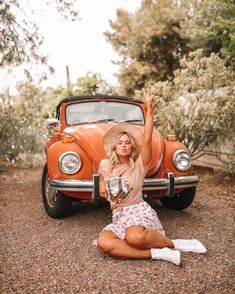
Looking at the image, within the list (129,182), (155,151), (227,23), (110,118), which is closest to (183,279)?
(129,182)

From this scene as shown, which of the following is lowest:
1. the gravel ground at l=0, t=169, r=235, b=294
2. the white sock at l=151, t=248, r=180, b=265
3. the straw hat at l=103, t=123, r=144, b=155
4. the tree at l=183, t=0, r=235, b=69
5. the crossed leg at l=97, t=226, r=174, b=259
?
the gravel ground at l=0, t=169, r=235, b=294

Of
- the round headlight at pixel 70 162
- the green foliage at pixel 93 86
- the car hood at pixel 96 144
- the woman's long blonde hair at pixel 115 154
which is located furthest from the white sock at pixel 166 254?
the green foliage at pixel 93 86

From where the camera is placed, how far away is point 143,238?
3367mm

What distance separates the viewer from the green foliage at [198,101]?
8431 mm

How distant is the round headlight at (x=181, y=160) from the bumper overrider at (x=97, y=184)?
155 millimetres

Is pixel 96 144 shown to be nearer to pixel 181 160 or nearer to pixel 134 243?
pixel 181 160

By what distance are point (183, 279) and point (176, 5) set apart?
61.5ft

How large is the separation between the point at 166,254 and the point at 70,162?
67.4 inches

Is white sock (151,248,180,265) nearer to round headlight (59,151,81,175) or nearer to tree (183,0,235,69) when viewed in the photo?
round headlight (59,151,81,175)

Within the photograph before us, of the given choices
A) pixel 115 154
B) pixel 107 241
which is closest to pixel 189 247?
pixel 107 241

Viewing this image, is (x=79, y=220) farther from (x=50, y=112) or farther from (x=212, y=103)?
(x=50, y=112)

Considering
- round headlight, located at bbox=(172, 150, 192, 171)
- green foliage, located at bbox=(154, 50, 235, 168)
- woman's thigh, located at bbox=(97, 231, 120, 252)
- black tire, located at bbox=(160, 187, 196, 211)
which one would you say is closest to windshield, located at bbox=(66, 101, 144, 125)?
round headlight, located at bbox=(172, 150, 192, 171)

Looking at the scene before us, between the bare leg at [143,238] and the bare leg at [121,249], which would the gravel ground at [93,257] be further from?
the bare leg at [143,238]

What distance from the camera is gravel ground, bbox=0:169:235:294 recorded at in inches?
114
